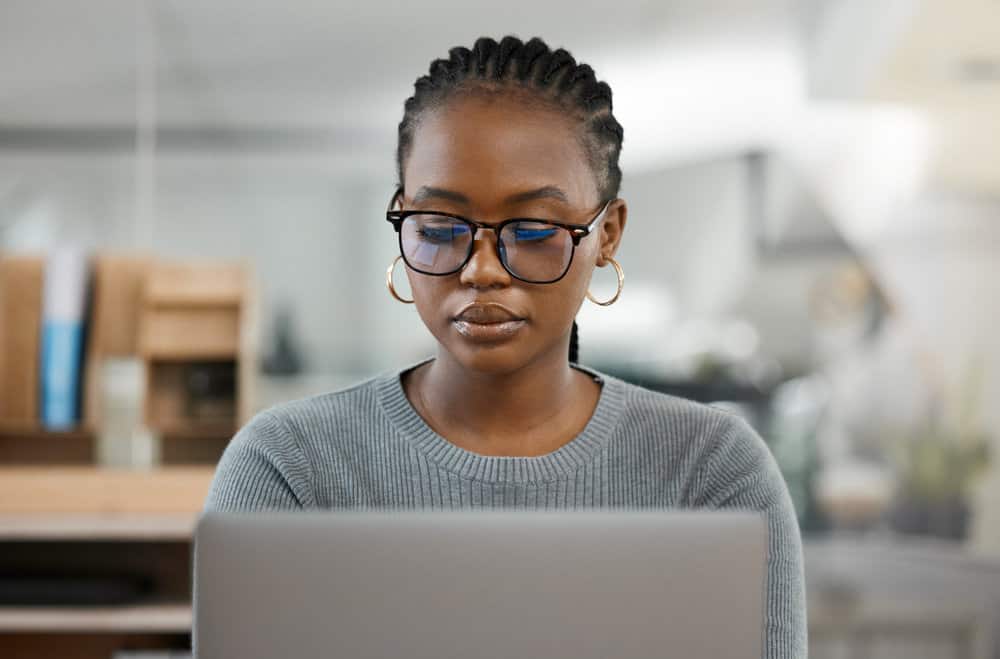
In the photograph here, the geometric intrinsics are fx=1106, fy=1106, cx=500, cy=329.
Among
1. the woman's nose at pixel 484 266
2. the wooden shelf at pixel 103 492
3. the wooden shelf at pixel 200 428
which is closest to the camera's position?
the woman's nose at pixel 484 266

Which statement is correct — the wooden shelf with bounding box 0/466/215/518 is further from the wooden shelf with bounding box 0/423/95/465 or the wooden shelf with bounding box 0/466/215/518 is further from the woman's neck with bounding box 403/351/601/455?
the woman's neck with bounding box 403/351/601/455

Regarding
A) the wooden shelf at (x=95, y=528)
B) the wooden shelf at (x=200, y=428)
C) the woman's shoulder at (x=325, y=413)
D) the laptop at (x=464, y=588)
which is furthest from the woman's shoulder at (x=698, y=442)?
the wooden shelf at (x=200, y=428)

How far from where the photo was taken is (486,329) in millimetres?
985

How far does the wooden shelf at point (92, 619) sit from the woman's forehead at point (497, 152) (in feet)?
5.36

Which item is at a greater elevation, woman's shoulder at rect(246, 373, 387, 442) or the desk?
woman's shoulder at rect(246, 373, 387, 442)

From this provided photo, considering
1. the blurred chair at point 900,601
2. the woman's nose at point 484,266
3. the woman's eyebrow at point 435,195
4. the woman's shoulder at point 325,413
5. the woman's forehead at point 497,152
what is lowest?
the blurred chair at point 900,601

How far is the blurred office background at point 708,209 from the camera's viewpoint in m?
3.35

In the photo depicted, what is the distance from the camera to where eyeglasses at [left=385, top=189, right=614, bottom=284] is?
3.21ft

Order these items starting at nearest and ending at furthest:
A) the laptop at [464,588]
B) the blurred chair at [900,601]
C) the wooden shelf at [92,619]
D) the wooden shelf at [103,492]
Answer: the laptop at [464,588] → the wooden shelf at [92,619] → the wooden shelf at [103,492] → the blurred chair at [900,601]

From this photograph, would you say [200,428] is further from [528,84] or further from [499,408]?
[528,84]

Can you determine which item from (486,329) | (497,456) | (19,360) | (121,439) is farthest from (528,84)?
(121,439)

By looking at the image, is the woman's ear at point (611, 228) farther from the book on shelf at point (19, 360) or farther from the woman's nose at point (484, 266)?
the book on shelf at point (19, 360)

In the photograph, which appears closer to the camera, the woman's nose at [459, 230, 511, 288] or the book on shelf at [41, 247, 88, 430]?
the woman's nose at [459, 230, 511, 288]

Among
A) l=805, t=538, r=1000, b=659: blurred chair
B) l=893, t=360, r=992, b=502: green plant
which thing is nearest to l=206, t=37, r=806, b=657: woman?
l=805, t=538, r=1000, b=659: blurred chair
